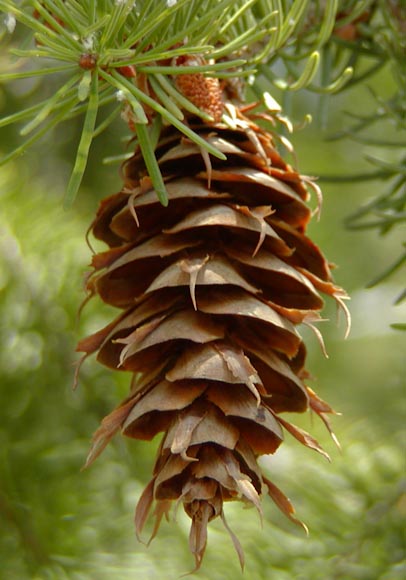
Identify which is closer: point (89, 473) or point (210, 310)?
point (210, 310)

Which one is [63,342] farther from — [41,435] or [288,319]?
[288,319]

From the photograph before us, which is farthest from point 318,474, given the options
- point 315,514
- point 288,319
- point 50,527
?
point 288,319

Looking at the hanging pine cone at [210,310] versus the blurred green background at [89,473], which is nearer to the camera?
the hanging pine cone at [210,310]

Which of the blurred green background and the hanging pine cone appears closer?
the hanging pine cone

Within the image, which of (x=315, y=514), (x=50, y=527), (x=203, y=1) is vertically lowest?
(x=315, y=514)
